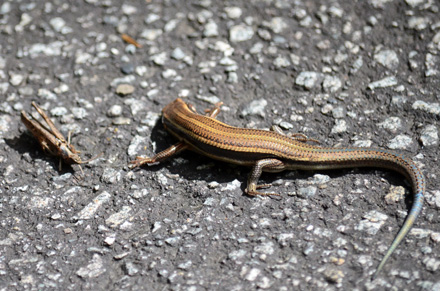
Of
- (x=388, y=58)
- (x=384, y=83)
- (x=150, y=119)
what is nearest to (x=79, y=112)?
(x=150, y=119)

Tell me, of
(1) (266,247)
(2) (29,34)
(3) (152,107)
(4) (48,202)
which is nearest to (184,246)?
(1) (266,247)

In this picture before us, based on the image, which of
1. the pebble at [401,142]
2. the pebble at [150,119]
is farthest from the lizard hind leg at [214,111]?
the pebble at [401,142]

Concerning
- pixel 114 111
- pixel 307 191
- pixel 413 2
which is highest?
pixel 413 2

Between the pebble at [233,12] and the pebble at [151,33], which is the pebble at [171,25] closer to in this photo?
the pebble at [151,33]

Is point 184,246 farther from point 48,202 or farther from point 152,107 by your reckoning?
point 152,107

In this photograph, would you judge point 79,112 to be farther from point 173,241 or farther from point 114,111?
point 173,241

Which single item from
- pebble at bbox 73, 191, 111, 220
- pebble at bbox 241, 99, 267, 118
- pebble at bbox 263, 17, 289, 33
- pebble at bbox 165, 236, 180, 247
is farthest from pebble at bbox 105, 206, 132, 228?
pebble at bbox 263, 17, 289, 33
